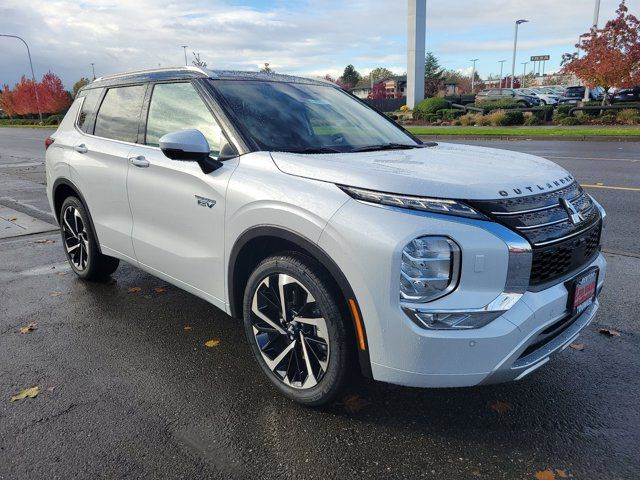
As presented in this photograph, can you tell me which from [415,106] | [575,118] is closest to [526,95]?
Answer: [415,106]

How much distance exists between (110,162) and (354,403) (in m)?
2.69

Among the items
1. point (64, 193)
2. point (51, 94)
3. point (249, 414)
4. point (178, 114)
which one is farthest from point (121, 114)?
point (51, 94)

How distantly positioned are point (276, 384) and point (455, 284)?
1.27 meters

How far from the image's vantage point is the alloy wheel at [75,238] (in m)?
4.98

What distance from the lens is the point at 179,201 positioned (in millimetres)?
3508

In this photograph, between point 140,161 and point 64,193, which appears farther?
point 64,193

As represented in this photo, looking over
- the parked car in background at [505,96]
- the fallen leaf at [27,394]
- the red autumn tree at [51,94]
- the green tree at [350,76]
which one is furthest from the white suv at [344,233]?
the green tree at [350,76]

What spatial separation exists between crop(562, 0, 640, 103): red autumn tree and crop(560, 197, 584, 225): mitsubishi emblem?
27230 mm

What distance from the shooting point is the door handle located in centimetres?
381

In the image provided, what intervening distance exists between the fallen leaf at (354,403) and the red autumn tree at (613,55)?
91.4 feet

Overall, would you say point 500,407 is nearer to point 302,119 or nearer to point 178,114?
point 302,119

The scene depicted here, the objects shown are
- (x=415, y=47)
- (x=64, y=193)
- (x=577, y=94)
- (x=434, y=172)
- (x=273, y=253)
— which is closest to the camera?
(x=434, y=172)

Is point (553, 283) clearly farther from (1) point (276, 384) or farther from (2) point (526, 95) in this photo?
(2) point (526, 95)

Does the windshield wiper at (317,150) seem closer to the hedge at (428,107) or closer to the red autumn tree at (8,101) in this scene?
the hedge at (428,107)
